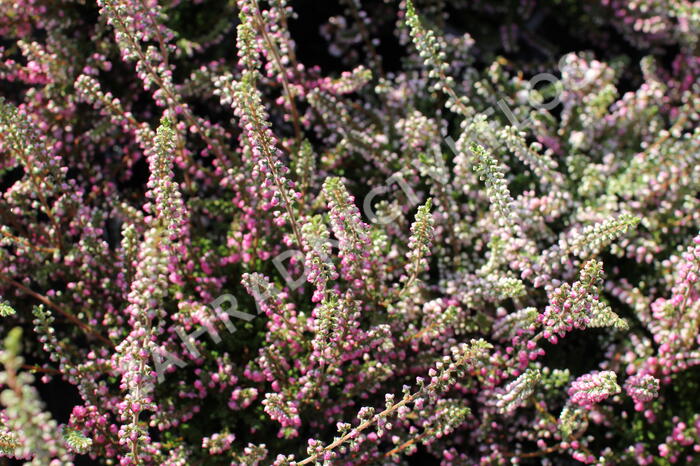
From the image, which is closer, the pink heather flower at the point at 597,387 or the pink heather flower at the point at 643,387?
the pink heather flower at the point at 597,387

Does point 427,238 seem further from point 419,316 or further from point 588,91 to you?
point 588,91

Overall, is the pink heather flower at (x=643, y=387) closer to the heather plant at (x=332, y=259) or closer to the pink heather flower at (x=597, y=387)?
the heather plant at (x=332, y=259)

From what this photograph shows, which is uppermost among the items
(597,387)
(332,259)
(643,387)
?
(332,259)

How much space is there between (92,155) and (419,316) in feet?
5.81

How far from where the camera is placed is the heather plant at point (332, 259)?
7.39 ft

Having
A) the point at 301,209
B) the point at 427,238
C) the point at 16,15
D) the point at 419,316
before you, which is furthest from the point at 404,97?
the point at 16,15

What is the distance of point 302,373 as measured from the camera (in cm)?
275

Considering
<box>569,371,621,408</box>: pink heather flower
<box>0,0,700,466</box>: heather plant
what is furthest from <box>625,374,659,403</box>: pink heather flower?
<box>569,371,621,408</box>: pink heather flower

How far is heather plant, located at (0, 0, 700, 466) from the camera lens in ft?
7.39

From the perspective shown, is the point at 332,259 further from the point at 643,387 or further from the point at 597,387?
the point at 643,387

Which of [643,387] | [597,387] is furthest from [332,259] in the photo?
[643,387]

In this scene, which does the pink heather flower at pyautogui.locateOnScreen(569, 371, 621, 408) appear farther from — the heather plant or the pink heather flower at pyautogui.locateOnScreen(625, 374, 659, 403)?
the pink heather flower at pyautogui.locateOnScreen(625, 374, 659, 403)

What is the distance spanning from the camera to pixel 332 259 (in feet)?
8.92

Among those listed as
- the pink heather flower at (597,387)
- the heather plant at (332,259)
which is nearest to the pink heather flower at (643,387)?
the heather plant at (332,259)
